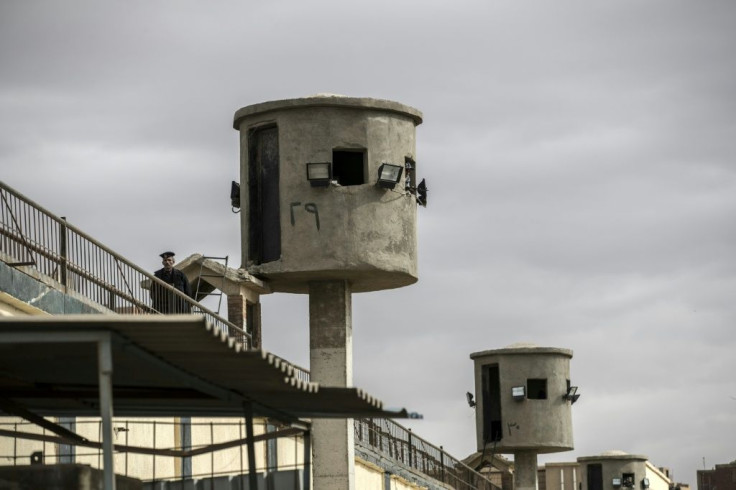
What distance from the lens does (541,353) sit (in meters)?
47.8

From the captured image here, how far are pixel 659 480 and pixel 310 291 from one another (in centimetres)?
3976

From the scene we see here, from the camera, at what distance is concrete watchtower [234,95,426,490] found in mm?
31078

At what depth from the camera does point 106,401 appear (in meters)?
14.0

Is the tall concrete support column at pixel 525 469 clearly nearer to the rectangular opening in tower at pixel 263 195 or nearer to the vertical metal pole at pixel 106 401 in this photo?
the rectangular opening in tower at pixel 263 195

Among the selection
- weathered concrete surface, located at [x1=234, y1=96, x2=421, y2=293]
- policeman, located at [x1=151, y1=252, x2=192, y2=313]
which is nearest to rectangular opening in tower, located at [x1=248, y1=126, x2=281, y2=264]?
weathered concrete surface, located at [x1=234, y1=96, x2=421, y2=293]

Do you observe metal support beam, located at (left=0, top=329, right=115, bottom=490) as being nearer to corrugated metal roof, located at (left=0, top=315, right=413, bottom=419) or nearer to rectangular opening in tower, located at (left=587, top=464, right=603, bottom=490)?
corrugated metal roof, located at (left=0, top=315, right=413, bottom=419)

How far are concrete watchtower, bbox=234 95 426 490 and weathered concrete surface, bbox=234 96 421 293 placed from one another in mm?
17

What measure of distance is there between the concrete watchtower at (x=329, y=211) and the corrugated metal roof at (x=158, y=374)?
1142 centimetres

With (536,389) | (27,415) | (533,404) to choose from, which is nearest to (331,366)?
(27,415)

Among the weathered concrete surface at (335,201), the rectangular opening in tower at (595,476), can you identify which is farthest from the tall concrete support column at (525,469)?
the weathered concrete surface at (335,201)

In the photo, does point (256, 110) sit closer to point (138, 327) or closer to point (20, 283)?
point (20, 283)

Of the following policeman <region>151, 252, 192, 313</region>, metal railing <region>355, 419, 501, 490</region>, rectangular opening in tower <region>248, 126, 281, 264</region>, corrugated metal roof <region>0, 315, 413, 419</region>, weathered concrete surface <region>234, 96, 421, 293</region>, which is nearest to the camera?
corrugated metal roof <region>0, 315, 413, 419</region>

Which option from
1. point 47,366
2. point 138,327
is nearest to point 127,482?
point 47,366

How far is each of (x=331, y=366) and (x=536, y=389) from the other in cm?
1730
